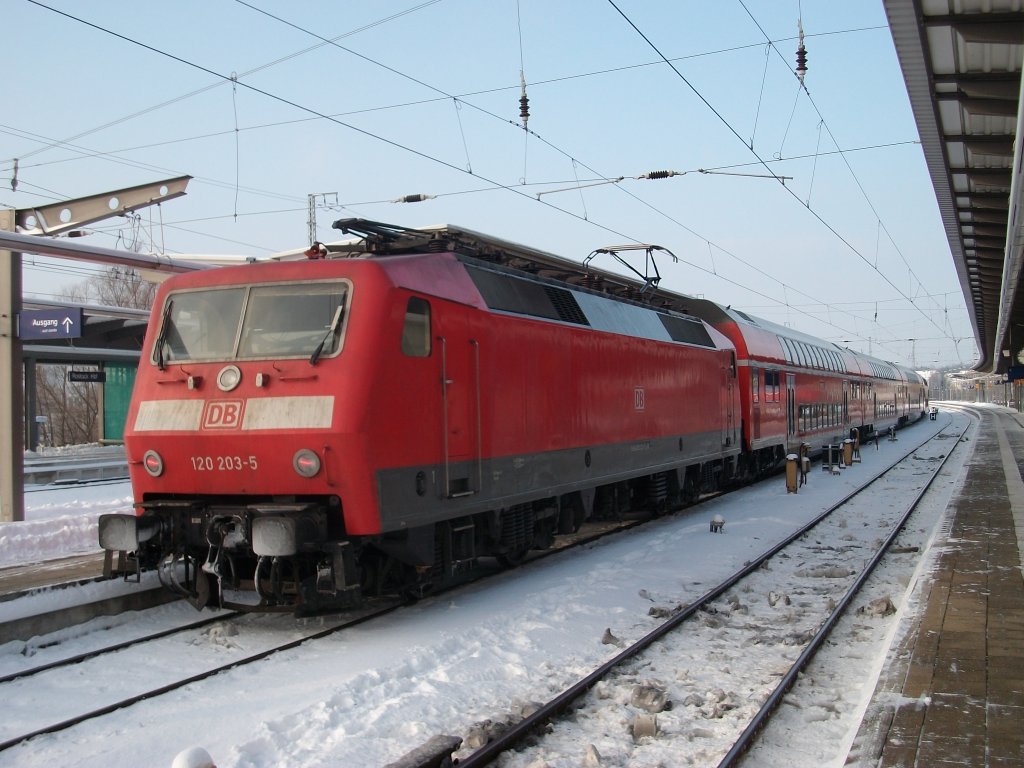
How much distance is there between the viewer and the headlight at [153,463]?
25.6ft

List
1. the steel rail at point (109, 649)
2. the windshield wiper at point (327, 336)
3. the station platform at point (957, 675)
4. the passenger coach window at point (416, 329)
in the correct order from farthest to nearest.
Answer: the passenger coach window at point (416, 329)
the windshield wiper at point (327, 336)
the steel rail at point (109, 649)
the station platform at point (957, 675)

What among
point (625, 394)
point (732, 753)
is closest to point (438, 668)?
point (732, 753)

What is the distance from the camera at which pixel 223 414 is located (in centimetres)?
752

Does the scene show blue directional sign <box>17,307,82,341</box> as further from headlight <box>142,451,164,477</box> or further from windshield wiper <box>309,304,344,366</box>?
windshield wiper <box>309,304,344,366</box>

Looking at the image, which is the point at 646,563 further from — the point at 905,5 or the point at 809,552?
the point at 905,5

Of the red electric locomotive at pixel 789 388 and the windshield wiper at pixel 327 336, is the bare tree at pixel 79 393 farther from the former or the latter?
the windshield wiper at pixel 327 336

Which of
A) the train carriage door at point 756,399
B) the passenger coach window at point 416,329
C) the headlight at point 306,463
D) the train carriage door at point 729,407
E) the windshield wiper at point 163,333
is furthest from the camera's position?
the train carriage door at point 756,399

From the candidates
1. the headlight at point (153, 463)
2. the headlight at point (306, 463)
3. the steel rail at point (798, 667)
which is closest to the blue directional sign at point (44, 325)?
the headlight at point (153, 463)

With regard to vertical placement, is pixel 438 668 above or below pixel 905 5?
below

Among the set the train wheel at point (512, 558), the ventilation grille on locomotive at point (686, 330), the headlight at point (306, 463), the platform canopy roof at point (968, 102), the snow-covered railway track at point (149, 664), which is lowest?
the snow-covered railway track at point (149, 664)

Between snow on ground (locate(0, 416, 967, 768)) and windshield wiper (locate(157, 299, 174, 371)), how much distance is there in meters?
2.50

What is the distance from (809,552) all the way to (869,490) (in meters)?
8.06

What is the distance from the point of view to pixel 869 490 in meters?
18.8

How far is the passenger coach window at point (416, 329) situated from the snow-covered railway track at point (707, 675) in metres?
3.14
